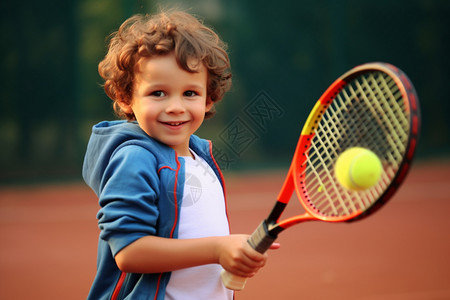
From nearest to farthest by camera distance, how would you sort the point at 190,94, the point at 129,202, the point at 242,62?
the point at 129,202 < the point at 190,94 < the point at 242,62

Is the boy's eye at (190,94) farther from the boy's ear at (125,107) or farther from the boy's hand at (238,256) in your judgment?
the boy's hand at (238,256)

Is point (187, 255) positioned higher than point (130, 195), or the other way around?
point (130, 195)

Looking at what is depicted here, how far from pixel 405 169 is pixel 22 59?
7.13 meters

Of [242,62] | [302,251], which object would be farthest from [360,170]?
[242,62]

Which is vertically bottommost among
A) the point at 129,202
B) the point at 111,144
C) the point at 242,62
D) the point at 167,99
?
the point at 129,202

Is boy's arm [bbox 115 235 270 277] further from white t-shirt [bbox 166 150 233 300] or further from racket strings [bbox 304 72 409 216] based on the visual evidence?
racket strings [bbox 304 72 409 216]

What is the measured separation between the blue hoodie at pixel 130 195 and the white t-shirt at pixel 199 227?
0.03 metres

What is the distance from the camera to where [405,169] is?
1167mm

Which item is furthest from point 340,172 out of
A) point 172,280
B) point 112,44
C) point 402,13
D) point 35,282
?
point 402,13

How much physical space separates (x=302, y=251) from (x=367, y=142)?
3109 mm

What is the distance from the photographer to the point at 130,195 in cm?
125

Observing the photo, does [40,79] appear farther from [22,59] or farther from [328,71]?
[328,71]

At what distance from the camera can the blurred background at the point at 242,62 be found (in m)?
7.43

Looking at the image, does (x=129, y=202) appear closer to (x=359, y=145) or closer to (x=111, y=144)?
(x=111, y=144)
